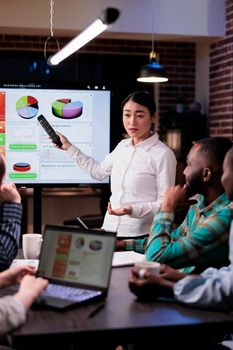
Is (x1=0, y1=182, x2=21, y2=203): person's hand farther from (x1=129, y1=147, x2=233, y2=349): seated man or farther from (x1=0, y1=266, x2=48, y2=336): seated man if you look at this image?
(x1=129, y1=147, x2=233, y2=349): seated man

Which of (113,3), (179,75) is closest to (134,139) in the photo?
(113,3)

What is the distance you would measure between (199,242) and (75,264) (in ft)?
1.68

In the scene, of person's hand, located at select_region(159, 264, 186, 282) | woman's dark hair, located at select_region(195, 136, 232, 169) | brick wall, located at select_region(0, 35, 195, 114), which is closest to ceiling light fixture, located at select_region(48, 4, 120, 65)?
woman's dark hair, located at select_region(195, 136, 232, 169)

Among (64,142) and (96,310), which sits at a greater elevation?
(64,142)

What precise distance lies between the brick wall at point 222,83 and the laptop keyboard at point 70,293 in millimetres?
4580

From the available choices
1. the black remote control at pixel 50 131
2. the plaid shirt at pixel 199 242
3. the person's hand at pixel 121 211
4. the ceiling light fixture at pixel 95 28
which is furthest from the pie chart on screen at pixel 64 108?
the plaid shirt at pixel 199 242

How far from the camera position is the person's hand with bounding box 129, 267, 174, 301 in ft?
6.51

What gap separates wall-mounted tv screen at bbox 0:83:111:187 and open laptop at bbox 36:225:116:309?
1853 mm

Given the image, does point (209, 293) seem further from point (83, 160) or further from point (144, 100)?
point (83, 160)

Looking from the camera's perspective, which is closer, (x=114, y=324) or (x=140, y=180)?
(x=114, y=324)

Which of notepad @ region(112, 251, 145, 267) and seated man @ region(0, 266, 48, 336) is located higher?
seated man @ region(0, 266, 48, 336)

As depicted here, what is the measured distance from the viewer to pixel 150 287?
1987mm

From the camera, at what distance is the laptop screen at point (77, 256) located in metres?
2.01

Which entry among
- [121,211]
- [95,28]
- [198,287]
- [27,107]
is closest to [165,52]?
[27,107]
